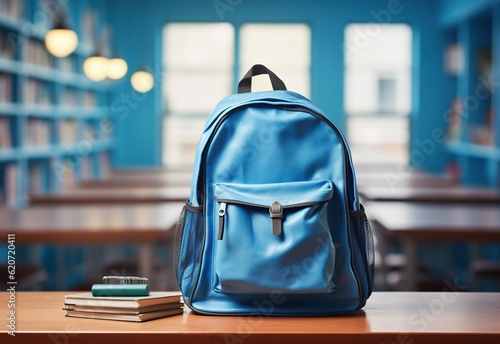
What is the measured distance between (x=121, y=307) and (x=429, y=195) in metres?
4.32

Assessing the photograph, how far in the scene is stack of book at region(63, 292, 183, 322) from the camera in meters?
1.47

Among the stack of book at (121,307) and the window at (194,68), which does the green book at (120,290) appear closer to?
the stack of book at (121,307)

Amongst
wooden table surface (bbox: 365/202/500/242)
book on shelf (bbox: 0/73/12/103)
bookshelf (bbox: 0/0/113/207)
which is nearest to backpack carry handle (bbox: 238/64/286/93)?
wooden table surface (bbox: 365/202/500/242)

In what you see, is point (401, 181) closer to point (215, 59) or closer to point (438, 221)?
point (438, 221)

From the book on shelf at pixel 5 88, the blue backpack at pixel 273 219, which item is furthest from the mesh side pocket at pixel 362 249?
the book on shelf at pixel 5 88

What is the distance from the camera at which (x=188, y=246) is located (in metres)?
1.53

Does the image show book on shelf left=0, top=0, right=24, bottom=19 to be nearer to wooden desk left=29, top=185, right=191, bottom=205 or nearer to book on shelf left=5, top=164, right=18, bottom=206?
book on shelf left=5, top=164, right=18, bottom=206

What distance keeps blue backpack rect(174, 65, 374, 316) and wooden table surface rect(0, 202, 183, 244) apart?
80.8 inches

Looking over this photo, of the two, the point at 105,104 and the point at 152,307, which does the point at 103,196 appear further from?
the point at 105,104

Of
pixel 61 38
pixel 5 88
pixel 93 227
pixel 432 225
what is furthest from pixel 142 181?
pixel 432 225

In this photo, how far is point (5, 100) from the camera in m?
6.08

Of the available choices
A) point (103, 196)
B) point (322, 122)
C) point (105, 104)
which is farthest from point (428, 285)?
point (105, 104)

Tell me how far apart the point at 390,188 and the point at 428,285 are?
2.26 metres

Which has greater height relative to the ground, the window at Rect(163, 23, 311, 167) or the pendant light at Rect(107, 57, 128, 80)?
the window at Rect(163, 23, 311, 167)
